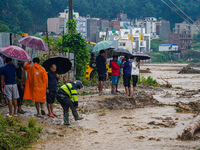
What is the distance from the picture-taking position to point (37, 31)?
342 feet

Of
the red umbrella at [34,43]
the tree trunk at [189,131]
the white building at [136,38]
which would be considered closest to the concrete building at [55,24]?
the white building at [136,38]

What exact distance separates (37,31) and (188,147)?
334 feet

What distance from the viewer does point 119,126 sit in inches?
338

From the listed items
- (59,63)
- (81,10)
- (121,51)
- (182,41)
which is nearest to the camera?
(59,63)

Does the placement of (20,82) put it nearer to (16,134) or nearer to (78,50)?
(16,134)

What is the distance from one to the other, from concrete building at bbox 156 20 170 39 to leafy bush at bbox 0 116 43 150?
133 meters

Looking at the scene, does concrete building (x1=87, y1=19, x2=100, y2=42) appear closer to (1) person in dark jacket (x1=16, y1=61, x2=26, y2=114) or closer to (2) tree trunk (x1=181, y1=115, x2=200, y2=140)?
(1) person in dark jacket (x1=16, y1=61, x2=26, y2=114)

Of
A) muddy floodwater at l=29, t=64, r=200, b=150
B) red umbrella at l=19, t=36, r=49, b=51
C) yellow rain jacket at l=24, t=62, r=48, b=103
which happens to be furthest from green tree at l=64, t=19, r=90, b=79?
yellow rain jacket at l=24, t=62, r=48, b=103

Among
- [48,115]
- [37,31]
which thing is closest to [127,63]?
[48,115]

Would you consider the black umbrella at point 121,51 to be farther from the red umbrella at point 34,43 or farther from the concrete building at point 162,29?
the concrete building at point 162,29

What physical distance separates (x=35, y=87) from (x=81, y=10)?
435 ft

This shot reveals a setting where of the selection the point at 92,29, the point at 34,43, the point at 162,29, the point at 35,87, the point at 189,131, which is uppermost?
the point at 162,29

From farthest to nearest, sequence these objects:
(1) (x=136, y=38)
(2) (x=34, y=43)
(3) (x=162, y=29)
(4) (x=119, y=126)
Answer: (3) (x=162, y=29)
(1) (x=136, y=38)
(2) (x=34, y=43)
(4) (x=119, y=126)

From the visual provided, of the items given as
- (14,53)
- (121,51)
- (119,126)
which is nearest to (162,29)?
(121,51)
